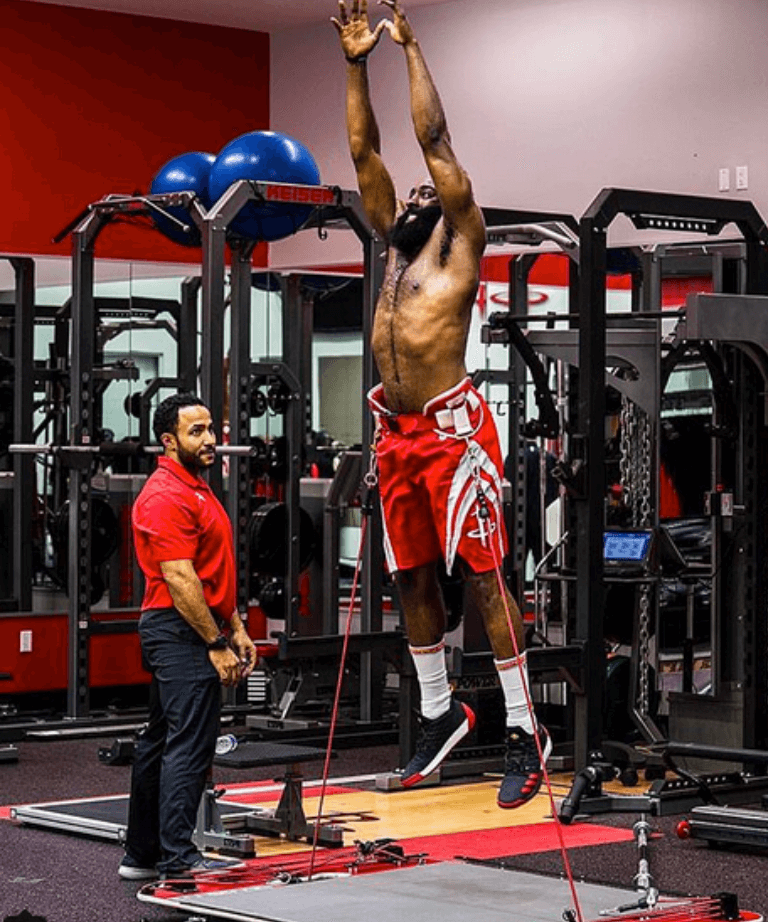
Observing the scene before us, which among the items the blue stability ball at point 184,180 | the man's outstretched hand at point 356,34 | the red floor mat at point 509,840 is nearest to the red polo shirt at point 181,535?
the red floor mat at point 509,840

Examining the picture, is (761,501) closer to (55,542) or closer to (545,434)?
(545,434)

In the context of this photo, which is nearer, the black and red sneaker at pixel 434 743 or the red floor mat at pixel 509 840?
the black and red sneaker at pixel 434 743

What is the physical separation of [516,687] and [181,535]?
1460mm

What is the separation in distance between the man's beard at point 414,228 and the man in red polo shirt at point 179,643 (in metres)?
1.44

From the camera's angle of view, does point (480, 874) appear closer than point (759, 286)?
Yes

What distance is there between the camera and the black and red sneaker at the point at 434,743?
20.2 ft

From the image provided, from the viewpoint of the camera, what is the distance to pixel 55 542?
37.5 ft

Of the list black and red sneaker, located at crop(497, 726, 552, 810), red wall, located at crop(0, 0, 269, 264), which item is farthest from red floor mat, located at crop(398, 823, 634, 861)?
red wall, located at crop(0, 0, 269, 264)

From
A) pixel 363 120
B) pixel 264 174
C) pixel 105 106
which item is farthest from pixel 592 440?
pixel 105 106

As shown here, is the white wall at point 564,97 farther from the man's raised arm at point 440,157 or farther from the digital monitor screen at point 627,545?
the man's raised arm at point 440,157

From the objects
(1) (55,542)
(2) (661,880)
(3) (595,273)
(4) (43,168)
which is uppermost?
(4) (43,168)

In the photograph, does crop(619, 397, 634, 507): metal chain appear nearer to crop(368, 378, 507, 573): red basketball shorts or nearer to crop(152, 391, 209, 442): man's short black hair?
crop(152, 391, 209, 442): man's short black hair

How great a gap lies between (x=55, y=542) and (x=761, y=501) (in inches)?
167

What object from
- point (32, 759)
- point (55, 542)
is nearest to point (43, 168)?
point (55, 542)
